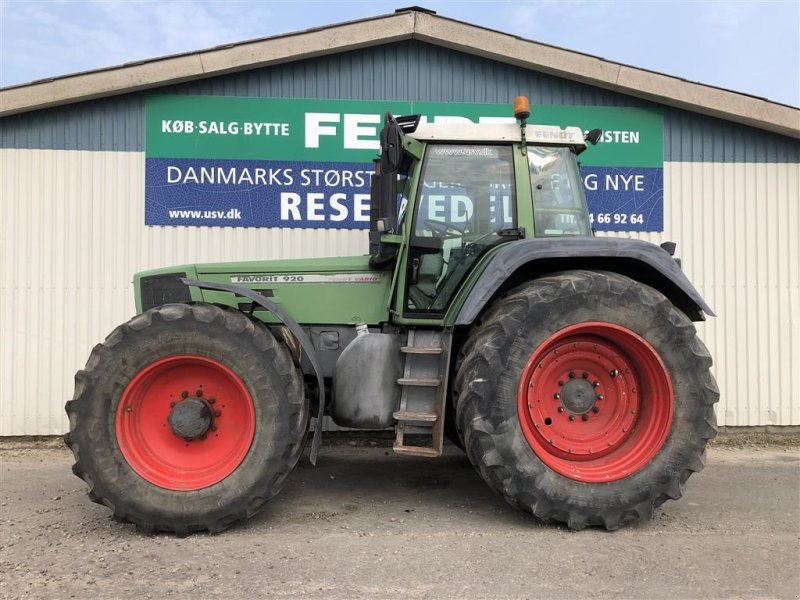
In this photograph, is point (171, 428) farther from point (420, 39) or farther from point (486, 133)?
point (420, 39)

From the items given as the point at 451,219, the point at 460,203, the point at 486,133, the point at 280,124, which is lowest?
the point at 451,219

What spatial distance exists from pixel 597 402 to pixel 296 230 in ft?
11.9

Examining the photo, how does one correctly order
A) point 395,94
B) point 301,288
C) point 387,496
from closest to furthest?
1. point 301,288
2. point 387,496
3. point 395,94

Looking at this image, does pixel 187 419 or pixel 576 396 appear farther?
pixel 576 396

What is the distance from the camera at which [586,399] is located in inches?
151

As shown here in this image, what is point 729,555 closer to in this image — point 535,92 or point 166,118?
point 535,92

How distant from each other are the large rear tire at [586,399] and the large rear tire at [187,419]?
48.1 inches

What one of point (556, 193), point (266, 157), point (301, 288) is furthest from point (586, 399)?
point (266, 157)

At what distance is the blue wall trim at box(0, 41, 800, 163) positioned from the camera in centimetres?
601

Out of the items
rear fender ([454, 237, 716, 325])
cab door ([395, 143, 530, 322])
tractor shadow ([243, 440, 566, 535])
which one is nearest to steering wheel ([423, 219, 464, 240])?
cab door ([395, 143, 530, 322])

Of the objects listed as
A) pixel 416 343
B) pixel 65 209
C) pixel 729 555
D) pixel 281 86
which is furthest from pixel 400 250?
pixel 65 209

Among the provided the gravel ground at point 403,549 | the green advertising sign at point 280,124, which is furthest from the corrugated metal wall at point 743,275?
the gravel ground at point 403,549

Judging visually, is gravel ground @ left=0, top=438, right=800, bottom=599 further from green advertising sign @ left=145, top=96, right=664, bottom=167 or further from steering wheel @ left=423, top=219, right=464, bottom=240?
green advertising sign @ left=145, top=96, right=664, bottom=167

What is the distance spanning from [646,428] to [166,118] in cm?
544
